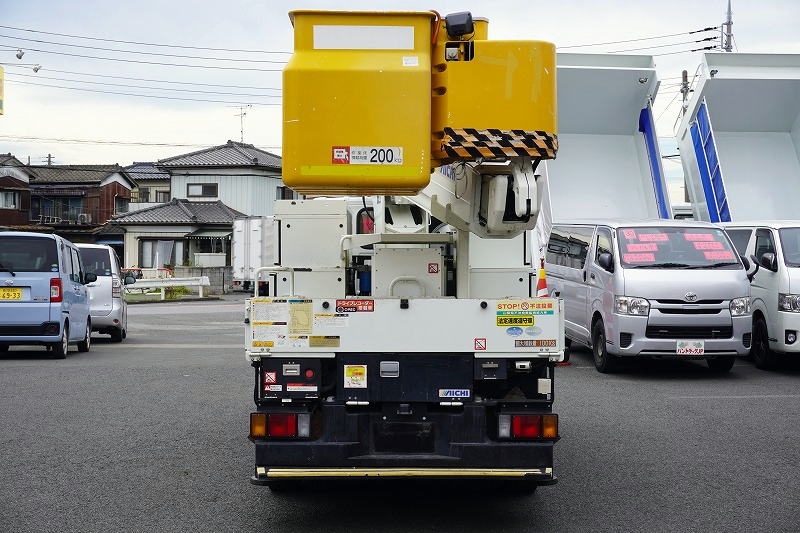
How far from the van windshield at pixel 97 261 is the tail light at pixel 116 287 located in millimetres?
175

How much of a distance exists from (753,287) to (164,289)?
30.4 m

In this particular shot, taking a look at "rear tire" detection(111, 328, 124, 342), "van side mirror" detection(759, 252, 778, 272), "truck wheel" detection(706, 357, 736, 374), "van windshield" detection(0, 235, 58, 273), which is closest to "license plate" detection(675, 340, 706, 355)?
"truck wheel" detection(706, 357, 736, 374)

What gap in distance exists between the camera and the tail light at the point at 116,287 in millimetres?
18844

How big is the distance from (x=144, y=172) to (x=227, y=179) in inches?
657

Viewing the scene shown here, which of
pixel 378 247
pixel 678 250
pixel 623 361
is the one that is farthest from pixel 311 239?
pixel 623 361

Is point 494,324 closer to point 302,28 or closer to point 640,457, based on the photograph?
point 302,28

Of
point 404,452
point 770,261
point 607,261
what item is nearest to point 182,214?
point 607,261

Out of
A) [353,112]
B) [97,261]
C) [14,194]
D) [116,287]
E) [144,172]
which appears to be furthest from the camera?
[144,172]

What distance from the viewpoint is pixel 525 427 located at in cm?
574

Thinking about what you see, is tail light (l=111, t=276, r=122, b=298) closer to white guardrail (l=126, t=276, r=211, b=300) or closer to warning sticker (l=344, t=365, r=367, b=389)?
warning sticker (l=344, t=365, r=367, b=389)

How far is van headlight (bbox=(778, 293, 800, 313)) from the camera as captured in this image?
42.9ft

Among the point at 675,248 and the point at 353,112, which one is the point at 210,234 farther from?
the point at 353,112

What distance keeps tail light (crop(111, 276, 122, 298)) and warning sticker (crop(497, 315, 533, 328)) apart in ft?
47.2

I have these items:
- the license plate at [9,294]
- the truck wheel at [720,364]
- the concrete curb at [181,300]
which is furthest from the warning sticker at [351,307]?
the concrete curb at [181,300]
